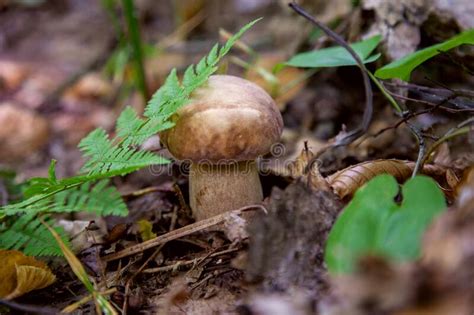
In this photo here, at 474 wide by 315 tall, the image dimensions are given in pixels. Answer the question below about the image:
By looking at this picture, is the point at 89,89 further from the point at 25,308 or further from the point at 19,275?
the point at 25,308

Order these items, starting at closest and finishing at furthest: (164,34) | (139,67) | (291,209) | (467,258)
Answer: (467,258) < (291,209) < (139,67) < (164,34)

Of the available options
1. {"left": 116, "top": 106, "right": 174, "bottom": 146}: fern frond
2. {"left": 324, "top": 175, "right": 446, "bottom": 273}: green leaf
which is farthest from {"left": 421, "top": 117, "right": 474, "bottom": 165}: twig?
{"left": 116, "top": 106, "right": 174, "bottom": 146}: fern frond

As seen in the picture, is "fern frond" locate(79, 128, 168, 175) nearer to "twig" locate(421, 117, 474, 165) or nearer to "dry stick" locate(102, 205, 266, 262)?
"dry stick" locate(102, 205, 266, 262)

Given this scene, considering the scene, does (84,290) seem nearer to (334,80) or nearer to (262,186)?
(262,186)

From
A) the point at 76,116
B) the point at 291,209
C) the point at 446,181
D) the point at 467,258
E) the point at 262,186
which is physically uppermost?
the point at 467,258

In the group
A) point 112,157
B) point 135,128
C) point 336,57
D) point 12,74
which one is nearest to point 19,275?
point 112,157

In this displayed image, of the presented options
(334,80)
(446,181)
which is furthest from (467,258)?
(334,80)
